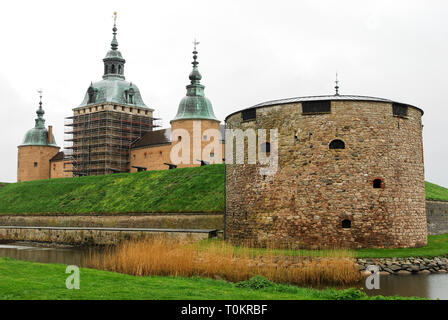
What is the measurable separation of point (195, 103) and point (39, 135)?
22586 millimetres

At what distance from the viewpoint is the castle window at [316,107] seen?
17.7m

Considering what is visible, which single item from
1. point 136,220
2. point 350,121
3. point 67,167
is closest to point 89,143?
point 67,167

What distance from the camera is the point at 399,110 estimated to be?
18188 mm

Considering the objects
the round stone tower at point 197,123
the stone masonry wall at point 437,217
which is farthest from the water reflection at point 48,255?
the round stone tower at point 197,123

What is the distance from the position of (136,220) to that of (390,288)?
19746mm

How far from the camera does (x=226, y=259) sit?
14375mm

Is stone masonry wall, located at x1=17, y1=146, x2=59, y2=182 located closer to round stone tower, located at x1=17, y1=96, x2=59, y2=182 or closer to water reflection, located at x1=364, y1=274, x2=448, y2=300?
round stone tower, located at x1=17, y1=96, x2=59, y2=182

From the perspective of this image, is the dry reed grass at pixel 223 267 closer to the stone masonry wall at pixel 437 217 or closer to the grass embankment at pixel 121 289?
the grass embankment at pixel 121 289

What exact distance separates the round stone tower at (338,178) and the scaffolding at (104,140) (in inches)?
1438

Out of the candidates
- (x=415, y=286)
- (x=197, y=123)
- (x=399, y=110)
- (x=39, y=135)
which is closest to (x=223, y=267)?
(x=415, y=286)

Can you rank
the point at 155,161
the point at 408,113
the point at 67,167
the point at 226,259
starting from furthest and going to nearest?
the point at 67,167 → the point at 155,161 → the point at 408,113 → the point at 226,259

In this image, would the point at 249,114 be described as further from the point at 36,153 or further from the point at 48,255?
the point at 36,153
